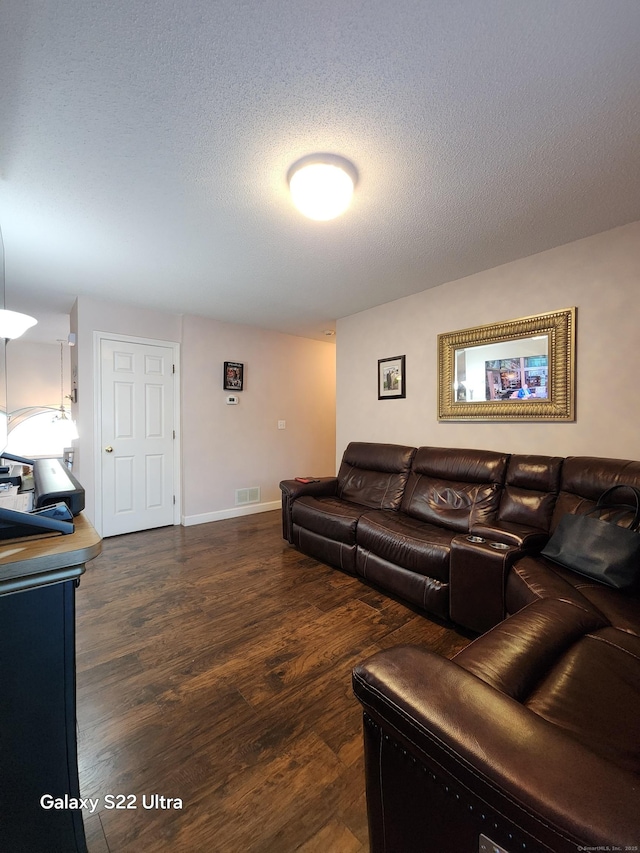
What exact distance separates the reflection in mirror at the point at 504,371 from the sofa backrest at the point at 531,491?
1.83ft

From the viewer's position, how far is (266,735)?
1.37m

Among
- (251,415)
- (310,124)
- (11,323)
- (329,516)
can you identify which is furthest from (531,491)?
(11,323)

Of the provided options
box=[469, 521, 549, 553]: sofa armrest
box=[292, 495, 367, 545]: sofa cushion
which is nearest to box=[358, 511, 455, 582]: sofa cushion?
box=[292, 495, 367, 545]: sofa cushion

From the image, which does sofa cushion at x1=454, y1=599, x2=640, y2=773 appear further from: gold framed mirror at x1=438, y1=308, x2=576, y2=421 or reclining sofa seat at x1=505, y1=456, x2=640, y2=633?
gold framed mirror at x1=438, y1=308, x2=576, y2=421

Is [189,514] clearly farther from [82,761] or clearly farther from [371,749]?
[371,749]

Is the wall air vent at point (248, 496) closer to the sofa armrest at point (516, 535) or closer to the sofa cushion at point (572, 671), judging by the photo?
the sofa armrest at point (516, 535)

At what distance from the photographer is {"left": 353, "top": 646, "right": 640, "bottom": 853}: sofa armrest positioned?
0.51 metres

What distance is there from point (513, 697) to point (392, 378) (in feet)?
9.93

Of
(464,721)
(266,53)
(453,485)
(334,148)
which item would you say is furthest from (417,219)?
(464,721)

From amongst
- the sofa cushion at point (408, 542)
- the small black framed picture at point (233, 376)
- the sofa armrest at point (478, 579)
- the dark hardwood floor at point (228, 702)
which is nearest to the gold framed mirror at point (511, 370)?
the sofa cushion at point (408, 542)

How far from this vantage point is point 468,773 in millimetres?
607

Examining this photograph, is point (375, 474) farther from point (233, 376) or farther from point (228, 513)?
point (233, 376)

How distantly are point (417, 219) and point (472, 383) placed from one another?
145cm

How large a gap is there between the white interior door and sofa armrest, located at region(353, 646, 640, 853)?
3677 millimetres
